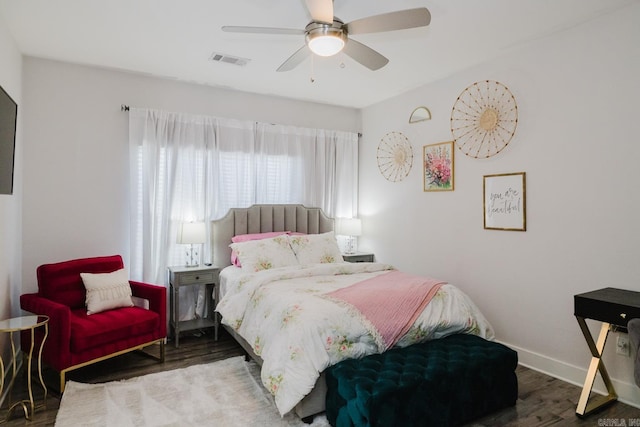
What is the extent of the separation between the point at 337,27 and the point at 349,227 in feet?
10.2

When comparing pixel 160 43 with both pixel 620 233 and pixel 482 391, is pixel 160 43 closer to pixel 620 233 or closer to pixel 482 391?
pixel 482 391

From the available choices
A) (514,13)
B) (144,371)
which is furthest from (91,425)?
(514,13)

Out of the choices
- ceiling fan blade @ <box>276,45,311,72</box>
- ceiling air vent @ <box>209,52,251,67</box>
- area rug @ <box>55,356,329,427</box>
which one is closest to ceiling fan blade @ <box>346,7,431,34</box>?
ceiling fan blade @ <box>276,45,311,72</box>

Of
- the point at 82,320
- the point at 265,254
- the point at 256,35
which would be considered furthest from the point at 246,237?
the point at 256,35

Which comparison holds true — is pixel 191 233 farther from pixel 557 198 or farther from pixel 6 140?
pixel 557 198

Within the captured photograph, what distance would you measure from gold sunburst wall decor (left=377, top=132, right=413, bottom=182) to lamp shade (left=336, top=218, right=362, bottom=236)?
743mm

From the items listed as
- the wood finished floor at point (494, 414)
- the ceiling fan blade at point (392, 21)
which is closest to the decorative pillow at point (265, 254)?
the wood finished floor at point (494, 414)

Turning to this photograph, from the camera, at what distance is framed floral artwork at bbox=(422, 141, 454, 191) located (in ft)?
13.5

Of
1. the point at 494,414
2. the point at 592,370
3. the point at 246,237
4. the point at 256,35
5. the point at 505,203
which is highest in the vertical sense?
the point at 256,35

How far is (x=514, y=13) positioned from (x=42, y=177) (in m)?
4.28

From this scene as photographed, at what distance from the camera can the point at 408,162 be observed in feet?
15.3

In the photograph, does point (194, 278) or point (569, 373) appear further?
point (194, 278)

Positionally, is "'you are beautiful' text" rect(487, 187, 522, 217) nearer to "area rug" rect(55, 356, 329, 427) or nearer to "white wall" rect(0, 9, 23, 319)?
"area rug" rect(55, 356, 329, 427)

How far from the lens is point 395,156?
4.86 meters
